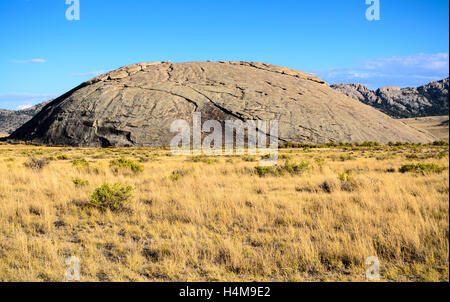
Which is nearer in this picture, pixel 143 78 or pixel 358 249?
pixel 358 249

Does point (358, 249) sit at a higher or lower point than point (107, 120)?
lower

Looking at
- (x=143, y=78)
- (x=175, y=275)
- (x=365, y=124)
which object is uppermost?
(x=143, y=78)

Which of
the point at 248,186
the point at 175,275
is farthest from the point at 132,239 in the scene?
the point at 248,186

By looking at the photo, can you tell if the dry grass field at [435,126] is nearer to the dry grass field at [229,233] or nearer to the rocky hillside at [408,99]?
the dry grass field at [229,233]

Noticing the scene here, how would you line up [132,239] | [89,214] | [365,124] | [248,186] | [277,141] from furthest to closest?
[365,124], [277,141], [248,186], [89,214], [132,239]

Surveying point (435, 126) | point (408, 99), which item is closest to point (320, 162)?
point (435, 126)

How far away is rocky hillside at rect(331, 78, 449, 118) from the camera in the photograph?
144m

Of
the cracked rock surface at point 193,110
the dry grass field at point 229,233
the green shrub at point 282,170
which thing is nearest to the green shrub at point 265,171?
the green shrub at point 282,170

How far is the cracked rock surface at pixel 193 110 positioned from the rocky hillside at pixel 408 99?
113111 mm

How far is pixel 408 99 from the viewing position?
16250 cm

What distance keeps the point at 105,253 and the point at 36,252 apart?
1256 mm

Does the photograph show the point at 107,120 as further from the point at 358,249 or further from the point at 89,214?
the point at 358,249

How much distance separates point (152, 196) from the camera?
10.0 meters
